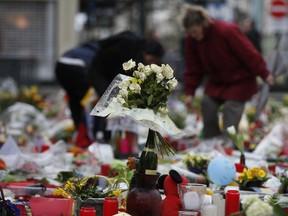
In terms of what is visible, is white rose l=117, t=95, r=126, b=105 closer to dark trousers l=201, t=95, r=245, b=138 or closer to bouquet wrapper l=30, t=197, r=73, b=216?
bouquet wrapper l=30, t=197, r=73, b=216

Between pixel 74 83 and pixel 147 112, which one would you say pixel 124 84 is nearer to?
pixel 147 112

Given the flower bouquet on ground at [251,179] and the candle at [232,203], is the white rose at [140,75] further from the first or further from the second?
the flower bouquet on ground at [251,179]

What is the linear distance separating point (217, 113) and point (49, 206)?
553 cm

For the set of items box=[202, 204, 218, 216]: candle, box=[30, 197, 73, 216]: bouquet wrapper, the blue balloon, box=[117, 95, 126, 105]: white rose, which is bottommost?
the blue balloon

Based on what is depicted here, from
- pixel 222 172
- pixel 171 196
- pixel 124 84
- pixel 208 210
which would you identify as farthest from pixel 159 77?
pixel 222 172

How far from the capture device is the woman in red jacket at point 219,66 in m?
9.94

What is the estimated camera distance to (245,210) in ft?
16.0

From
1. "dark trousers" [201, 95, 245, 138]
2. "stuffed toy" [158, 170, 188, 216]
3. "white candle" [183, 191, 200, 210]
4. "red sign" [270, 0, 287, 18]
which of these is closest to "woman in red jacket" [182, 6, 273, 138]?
"dark trousers" [201, 95, 245, 138]

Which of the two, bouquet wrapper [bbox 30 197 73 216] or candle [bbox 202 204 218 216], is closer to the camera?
bouquet wrapper [bbox 30 197 73 216]

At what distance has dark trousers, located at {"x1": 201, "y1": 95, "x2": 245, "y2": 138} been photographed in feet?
34.0

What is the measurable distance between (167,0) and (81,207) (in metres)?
23.4

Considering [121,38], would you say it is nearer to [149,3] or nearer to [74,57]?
[74,57]

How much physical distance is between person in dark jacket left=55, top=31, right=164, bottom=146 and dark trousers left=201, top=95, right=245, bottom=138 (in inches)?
31.6

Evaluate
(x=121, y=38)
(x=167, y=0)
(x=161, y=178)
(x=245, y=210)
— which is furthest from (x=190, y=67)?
(x=167, y=0)
